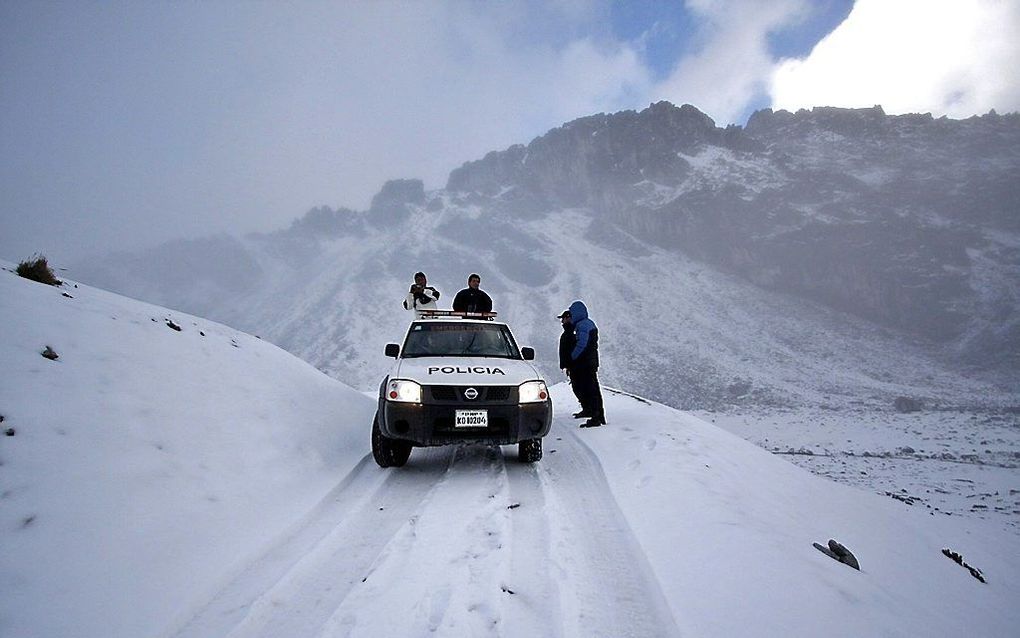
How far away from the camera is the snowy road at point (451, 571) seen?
242 centimetres

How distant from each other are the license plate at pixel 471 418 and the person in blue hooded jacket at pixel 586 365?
3.44 m

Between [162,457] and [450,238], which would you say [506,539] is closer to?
[162,457]

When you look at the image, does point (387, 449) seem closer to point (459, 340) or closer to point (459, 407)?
point (459, 407)

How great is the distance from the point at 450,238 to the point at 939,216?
2840 inches

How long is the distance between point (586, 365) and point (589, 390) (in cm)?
48

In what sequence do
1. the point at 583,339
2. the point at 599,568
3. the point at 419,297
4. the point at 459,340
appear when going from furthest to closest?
the point at 419,297
the point at 583,339
the point at 459,340
the point at 599,568

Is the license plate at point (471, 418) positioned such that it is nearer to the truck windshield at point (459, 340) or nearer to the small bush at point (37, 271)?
the truck windshield at point (459, 340)

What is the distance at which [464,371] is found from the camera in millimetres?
5020

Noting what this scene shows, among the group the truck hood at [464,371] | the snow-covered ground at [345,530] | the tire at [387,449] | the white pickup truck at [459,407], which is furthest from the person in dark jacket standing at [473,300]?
the tire at [387,449]

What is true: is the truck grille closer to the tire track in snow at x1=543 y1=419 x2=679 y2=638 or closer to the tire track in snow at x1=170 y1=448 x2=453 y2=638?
the tire track in snow at x1=170 y1=448 x2=453 y2=638

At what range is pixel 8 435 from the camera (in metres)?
2.94

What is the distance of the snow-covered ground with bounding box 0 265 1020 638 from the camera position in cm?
243

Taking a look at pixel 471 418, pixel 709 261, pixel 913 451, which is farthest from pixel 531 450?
pixel 709 261

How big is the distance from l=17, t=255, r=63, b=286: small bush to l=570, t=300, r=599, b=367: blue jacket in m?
7.22
